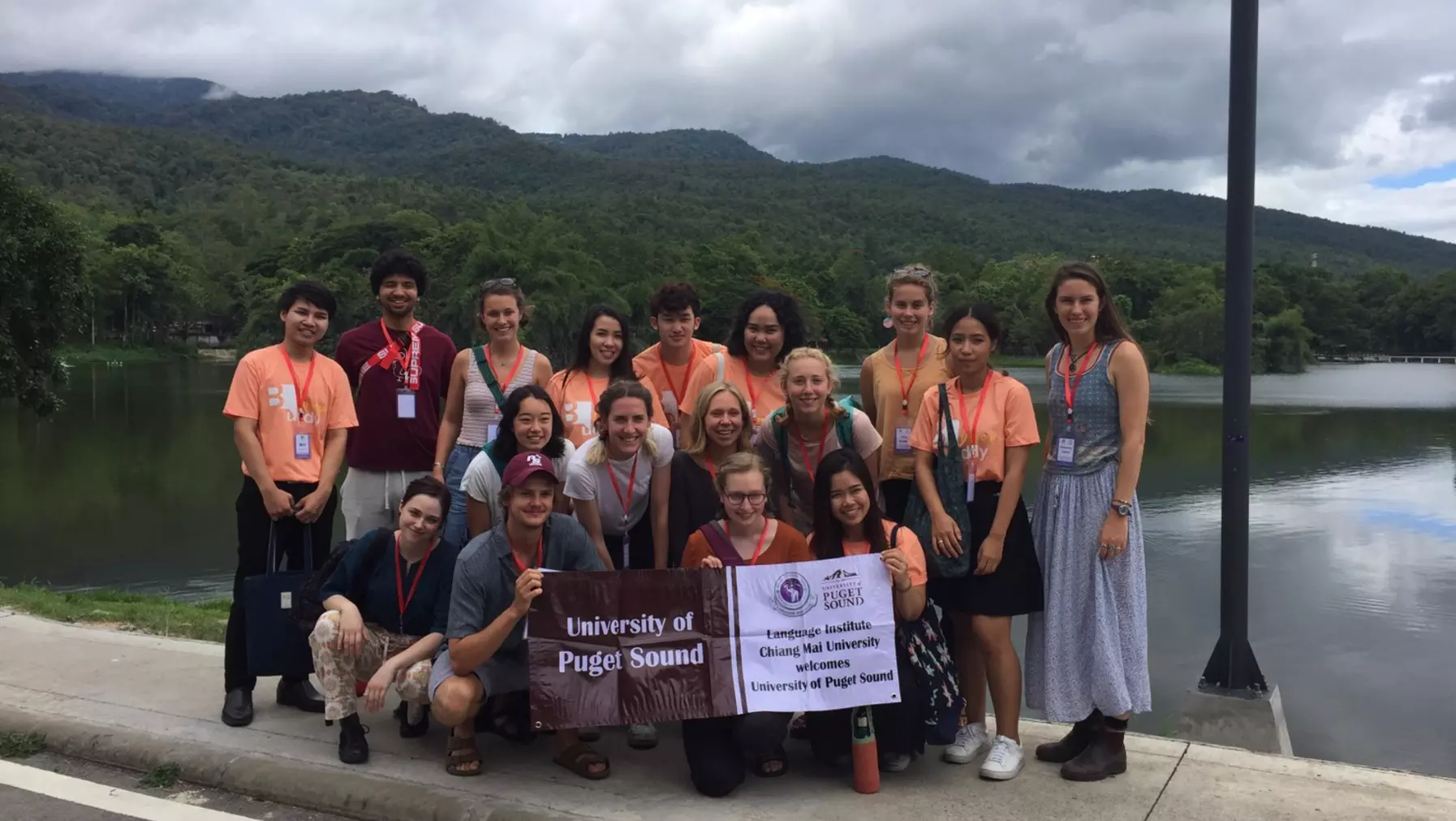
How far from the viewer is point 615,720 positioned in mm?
4109

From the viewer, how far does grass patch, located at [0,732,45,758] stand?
4.70 m

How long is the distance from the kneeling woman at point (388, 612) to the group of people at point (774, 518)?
10mm

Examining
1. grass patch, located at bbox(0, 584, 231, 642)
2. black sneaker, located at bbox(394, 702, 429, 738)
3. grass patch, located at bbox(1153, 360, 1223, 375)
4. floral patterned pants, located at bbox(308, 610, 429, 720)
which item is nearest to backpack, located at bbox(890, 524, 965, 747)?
floral patterned pants, located at bbox(308, 610, 429, 720)

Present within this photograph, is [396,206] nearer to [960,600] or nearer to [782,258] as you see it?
[782,258]

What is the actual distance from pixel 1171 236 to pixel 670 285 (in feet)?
584

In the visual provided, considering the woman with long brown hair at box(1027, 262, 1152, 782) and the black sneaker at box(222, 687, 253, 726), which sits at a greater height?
the woman with long brown hair at box(1027, 262, 1152, 782)

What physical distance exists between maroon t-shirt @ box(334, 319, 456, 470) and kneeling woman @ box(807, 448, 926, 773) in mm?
2161

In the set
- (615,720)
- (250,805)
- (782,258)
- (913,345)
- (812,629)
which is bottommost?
(250,805)

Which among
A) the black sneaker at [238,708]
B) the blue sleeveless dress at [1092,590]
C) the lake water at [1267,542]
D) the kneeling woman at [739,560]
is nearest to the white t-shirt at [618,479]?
the kneeling woman at [739,560]

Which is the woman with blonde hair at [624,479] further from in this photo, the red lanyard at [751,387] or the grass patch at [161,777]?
the grass patch at [161,777]

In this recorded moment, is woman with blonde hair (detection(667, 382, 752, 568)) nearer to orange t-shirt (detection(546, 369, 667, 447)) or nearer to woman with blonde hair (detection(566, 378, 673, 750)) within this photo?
woman with blonde hair (detection(566, 378, 673, 750))

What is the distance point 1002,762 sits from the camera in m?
4.15

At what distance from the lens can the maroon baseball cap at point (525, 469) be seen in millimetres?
4066

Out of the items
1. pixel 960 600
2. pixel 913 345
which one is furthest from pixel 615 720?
pixel 913 345
